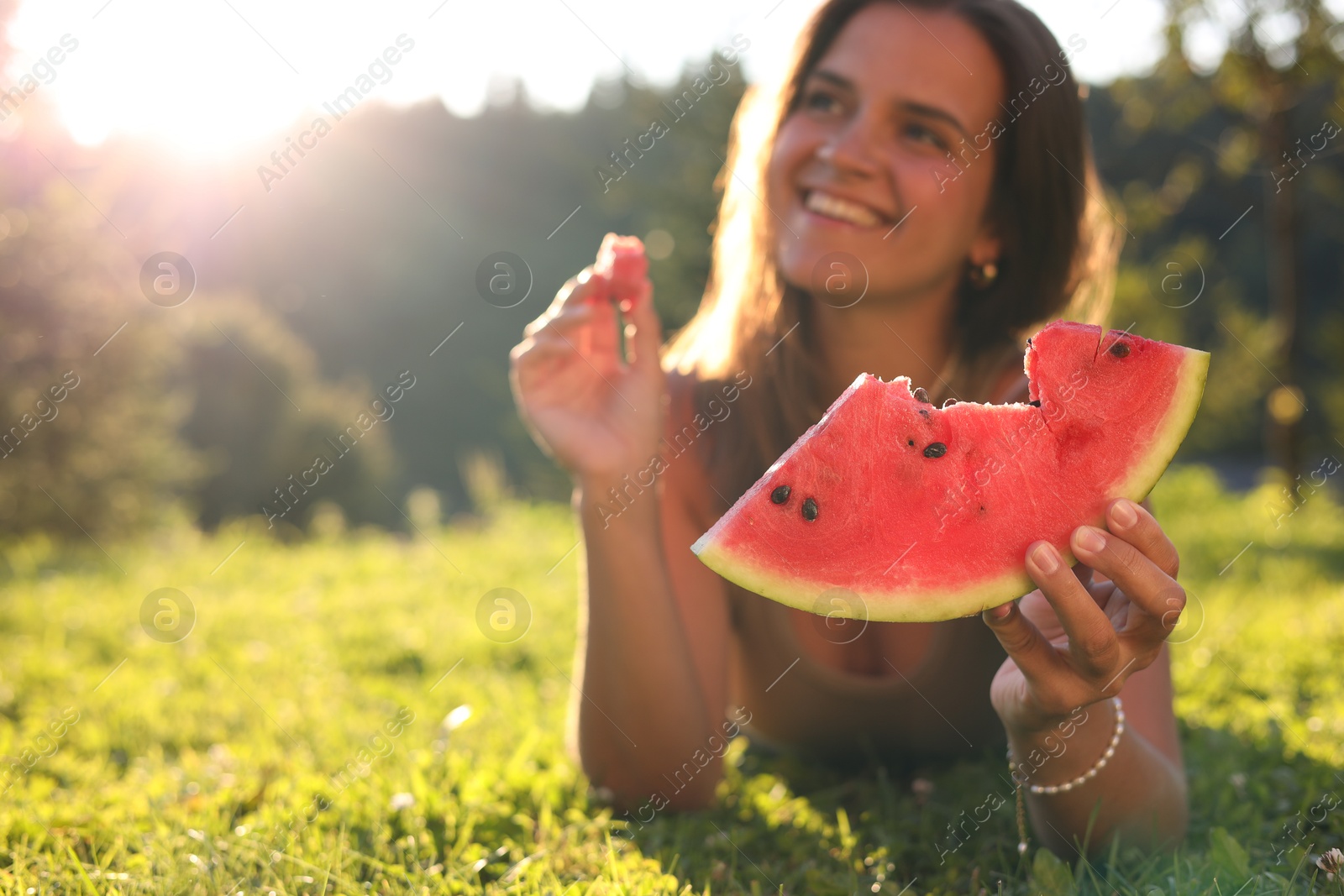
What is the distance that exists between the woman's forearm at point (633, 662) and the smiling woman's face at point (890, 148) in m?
0.76

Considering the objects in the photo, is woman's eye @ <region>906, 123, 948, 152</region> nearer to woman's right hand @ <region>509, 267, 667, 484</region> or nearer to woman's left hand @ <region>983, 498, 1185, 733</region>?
woman's right hand @ <region>509, 267, 667, 484</region>

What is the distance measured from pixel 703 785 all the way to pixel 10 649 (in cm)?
313

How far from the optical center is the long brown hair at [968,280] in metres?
2.41

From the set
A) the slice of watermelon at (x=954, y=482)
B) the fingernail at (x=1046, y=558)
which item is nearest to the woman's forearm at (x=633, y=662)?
the slice of watermelon at (x=954, y=482)

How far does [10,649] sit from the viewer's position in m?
3.68

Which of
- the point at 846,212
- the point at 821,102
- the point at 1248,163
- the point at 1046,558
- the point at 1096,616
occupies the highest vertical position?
the point at 821,102

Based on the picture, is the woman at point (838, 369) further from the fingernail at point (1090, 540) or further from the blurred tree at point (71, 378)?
the blurred tree at point (71, 378)

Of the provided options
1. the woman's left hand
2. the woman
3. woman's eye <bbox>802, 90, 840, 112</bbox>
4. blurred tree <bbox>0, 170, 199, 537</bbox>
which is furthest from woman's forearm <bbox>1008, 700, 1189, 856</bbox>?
blurred tree <bbox>0, 170, 199, 537</bbox>

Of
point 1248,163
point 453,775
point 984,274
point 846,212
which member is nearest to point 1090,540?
point 846,212

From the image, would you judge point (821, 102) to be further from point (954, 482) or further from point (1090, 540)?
point (1090, 540)

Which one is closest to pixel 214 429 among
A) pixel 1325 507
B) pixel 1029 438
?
pixel 1325 507

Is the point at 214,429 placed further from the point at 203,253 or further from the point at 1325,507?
the point at 1325,507

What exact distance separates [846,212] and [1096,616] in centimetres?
123

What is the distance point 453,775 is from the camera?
2240mm
